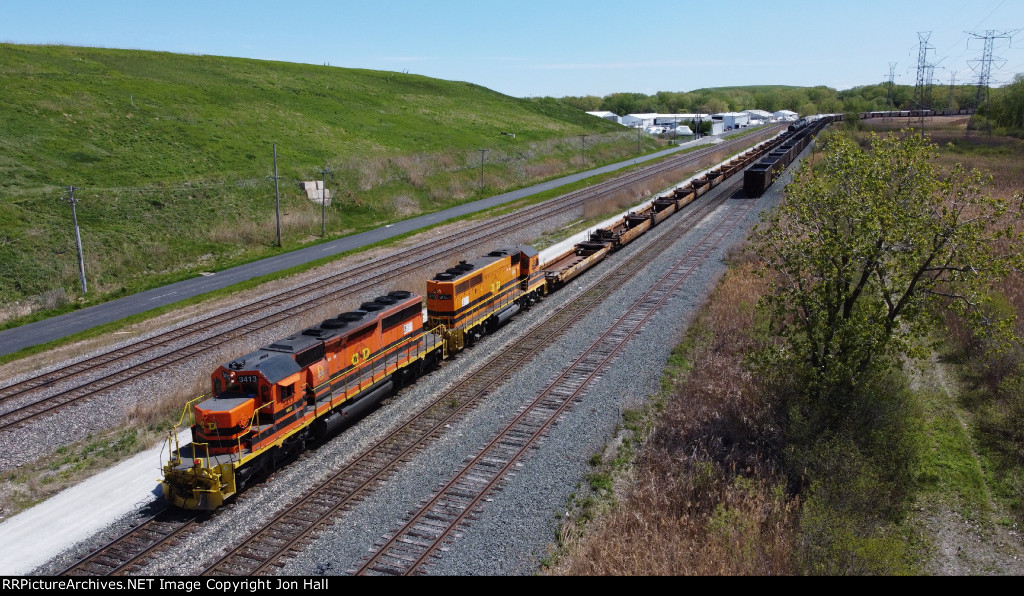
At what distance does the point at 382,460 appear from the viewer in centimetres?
1986

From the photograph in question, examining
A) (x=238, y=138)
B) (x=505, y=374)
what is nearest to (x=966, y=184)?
(x=505, y=374)

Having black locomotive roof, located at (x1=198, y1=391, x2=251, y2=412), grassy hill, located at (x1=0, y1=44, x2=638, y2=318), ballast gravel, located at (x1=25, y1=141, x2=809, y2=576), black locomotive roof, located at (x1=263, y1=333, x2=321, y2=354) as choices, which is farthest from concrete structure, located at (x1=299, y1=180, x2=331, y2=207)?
black locomotive roof, located at (x1=198, y1=391, x2=251, y2=412)

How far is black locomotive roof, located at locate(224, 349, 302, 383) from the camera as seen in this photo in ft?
60.5

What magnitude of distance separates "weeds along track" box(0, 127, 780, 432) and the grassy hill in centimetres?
1130

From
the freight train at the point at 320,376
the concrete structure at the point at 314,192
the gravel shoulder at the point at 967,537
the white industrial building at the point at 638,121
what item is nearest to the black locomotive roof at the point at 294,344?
the freight train at the point at 320,376

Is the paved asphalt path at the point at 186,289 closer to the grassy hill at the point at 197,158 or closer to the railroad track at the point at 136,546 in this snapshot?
the grassy hill at the point at 197,158

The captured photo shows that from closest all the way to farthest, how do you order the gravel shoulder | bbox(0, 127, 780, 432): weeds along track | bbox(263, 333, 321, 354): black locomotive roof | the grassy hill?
the gravel shoulder < bbox(263, 333, 321, 354): black locomotive roof < bbox(0, 127, 780, 432): weeds along track < the grassy hill

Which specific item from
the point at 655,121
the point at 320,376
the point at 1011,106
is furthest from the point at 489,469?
the point at 655,121

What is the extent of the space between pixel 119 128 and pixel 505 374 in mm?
60161

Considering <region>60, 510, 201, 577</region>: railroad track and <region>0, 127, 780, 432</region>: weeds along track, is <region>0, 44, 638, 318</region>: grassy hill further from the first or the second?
<region>60, 510, 201, 577</region>: railroad track

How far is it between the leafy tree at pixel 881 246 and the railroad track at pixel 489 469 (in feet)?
25.5

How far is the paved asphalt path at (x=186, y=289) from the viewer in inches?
1318

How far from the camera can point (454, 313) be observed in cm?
2767

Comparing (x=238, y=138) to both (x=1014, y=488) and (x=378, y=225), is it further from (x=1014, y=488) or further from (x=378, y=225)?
(x=1014, y=488)
